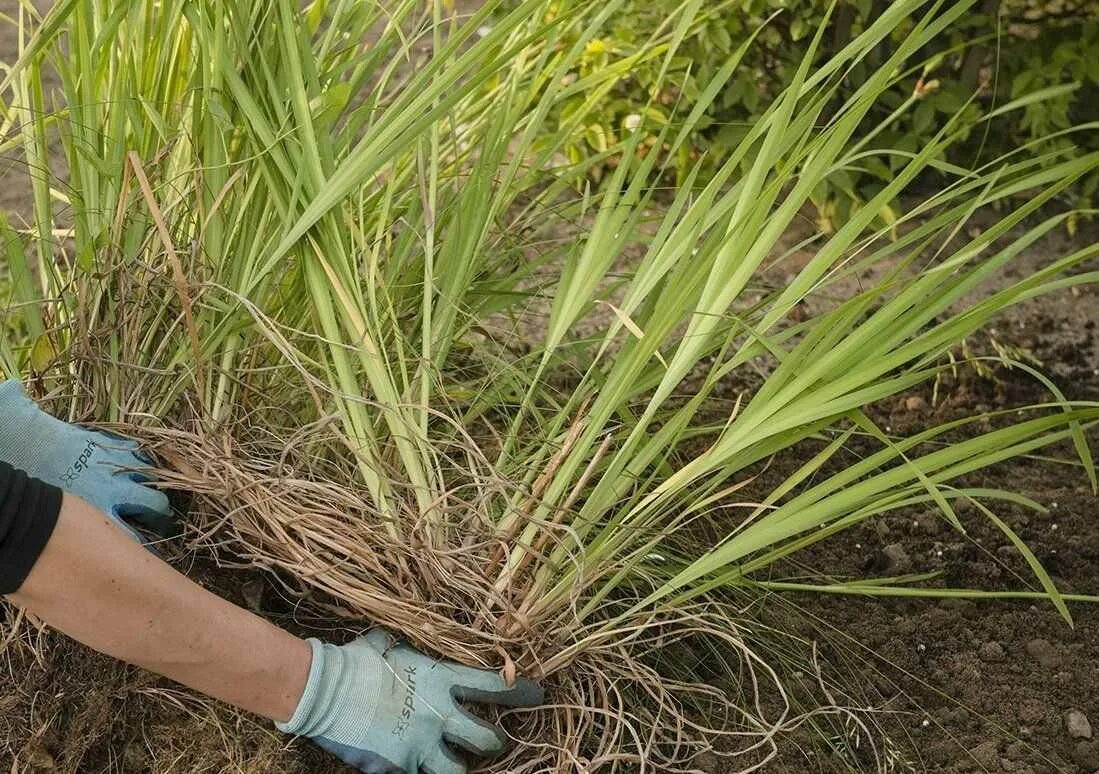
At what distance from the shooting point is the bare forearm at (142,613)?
1.20 metres

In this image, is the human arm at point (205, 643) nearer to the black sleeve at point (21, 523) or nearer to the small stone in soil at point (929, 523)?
the black sleeve at point (21, 523)

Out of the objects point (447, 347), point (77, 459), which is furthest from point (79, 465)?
point (447, 347)

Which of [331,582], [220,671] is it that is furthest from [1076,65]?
[220,671]

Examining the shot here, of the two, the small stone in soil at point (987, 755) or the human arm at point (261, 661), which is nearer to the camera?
the human arm at point (261, 661)

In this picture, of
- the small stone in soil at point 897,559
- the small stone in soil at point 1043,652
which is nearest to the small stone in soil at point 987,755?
the small stone in soil at point 1043,652

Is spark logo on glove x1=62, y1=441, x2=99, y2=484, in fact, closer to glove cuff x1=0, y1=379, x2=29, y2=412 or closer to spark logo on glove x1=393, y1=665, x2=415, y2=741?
glove cuff x1=0, y1=379, x2=29, y2=412

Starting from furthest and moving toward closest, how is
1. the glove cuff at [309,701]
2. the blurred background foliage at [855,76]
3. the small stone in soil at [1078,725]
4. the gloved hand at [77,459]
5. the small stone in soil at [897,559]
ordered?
the blurred background foliage at [855,76]
the small stone in soil at [897,559]
the small stone in soil at [1078,725]
the gloved hand at [77,459]
the glove cuff at [309,701]

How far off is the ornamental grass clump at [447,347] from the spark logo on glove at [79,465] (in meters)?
0.06

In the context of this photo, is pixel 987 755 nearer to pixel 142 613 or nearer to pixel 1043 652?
pixel 1043 652

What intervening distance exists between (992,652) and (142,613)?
1.15 m

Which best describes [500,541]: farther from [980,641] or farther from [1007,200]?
[1007,200]

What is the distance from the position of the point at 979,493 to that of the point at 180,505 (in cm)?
99

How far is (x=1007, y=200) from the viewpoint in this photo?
3041mm

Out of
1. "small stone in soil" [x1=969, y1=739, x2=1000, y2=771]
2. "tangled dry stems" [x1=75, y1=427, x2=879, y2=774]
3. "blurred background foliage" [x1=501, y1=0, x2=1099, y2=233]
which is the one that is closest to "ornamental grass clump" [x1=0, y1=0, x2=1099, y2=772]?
"tangled dry stems" [x1=75, y1=427, x2=879, y2=774]
